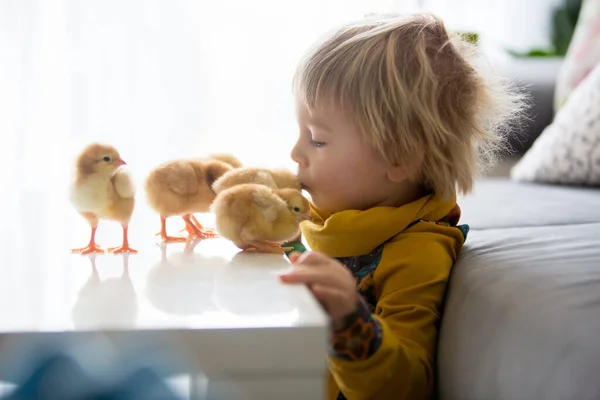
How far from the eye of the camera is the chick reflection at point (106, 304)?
517mm

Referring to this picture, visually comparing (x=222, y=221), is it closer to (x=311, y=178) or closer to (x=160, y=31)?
(x=311, y=178)

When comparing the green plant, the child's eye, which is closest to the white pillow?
the child's eye

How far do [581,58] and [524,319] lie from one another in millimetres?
1255

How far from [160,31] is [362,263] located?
161 cm

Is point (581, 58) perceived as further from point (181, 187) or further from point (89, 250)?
point (89, 250)

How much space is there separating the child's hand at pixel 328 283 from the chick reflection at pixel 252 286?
22 millimetres

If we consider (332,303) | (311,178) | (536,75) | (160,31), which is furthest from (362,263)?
(160,31)

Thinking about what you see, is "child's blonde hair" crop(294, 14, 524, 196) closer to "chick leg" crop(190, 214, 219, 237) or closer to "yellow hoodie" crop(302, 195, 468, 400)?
"yellow hoodie" crop(302, 195, 468, 400)

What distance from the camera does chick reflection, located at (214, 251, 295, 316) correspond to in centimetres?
56

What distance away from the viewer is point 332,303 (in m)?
0.62

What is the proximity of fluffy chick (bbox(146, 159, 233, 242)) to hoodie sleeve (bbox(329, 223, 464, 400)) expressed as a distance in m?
0.24

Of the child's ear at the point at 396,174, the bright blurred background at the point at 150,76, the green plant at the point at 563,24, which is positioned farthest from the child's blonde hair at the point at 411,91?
the green plant at the point at 563,24

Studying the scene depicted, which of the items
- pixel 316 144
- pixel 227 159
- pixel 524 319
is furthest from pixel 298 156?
pixel 524 319

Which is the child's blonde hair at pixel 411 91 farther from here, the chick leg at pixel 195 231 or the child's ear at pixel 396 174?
the chick leg at pixel 195 231
